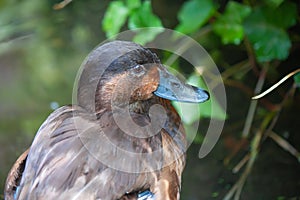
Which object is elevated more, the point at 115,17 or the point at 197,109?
the point at 115,17

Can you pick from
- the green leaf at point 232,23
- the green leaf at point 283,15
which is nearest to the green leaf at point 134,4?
the green leaf at point 232,23

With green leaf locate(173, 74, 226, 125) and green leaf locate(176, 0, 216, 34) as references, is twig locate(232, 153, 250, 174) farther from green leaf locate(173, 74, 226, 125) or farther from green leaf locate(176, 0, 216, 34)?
green leaf locate(176, 0, 216, 34)

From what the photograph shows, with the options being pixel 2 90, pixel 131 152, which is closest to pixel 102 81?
pixel 131 152

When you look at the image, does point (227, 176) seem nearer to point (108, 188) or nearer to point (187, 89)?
point (187, 89)

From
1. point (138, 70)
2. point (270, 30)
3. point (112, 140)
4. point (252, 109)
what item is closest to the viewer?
point (112, 140)

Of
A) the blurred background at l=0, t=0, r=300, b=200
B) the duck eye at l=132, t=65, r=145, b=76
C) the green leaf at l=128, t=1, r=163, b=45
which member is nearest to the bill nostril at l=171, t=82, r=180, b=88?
the duck eye at l=132, t=65, r=145, b=76

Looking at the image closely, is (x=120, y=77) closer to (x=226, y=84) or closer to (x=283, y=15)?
(x=283, y=15)

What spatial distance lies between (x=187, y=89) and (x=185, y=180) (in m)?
0.70

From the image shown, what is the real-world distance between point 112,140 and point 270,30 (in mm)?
928

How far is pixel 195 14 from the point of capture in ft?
8.06

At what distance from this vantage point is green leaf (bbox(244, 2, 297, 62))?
2342 millimetres

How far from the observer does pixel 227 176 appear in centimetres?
249

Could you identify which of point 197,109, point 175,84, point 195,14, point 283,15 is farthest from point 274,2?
point 175,84

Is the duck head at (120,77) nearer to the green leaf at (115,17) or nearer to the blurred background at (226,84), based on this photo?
the blurred background at (226,84)
